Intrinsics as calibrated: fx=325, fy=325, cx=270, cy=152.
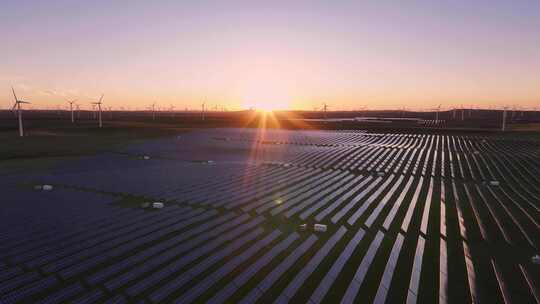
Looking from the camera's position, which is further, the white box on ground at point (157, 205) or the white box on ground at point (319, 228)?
the white box on ground at point (157, 205)

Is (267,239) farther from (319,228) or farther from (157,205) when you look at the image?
(157,205)

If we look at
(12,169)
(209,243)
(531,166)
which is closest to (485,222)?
(209,243)

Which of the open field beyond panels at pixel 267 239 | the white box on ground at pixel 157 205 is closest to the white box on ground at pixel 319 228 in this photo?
the open field beyond panels at pixel 267 239

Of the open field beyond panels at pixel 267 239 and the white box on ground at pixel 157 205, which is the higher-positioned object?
the white box on ground at pixel 157 205

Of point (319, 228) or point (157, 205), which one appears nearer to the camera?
point (319, 228)

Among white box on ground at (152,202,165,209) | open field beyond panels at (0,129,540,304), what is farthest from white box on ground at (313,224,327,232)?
white box on ground at (152,202,165,209)

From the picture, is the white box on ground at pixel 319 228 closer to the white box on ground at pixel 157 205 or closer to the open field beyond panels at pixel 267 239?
the open field beyond panels at pixel 267 239

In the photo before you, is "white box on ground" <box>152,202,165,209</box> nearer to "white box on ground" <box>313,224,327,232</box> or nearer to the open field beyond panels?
the open field beyond panels

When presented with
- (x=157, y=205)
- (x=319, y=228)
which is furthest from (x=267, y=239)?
(x=157, y=205)

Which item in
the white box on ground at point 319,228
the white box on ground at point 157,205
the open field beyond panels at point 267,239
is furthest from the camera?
the white box on ground at point 157,205

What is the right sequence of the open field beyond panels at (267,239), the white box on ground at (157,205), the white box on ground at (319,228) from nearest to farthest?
the open field beyond panels at (267,239) → the white box on ground at (319,228) → the white box on ground at (157,205)
